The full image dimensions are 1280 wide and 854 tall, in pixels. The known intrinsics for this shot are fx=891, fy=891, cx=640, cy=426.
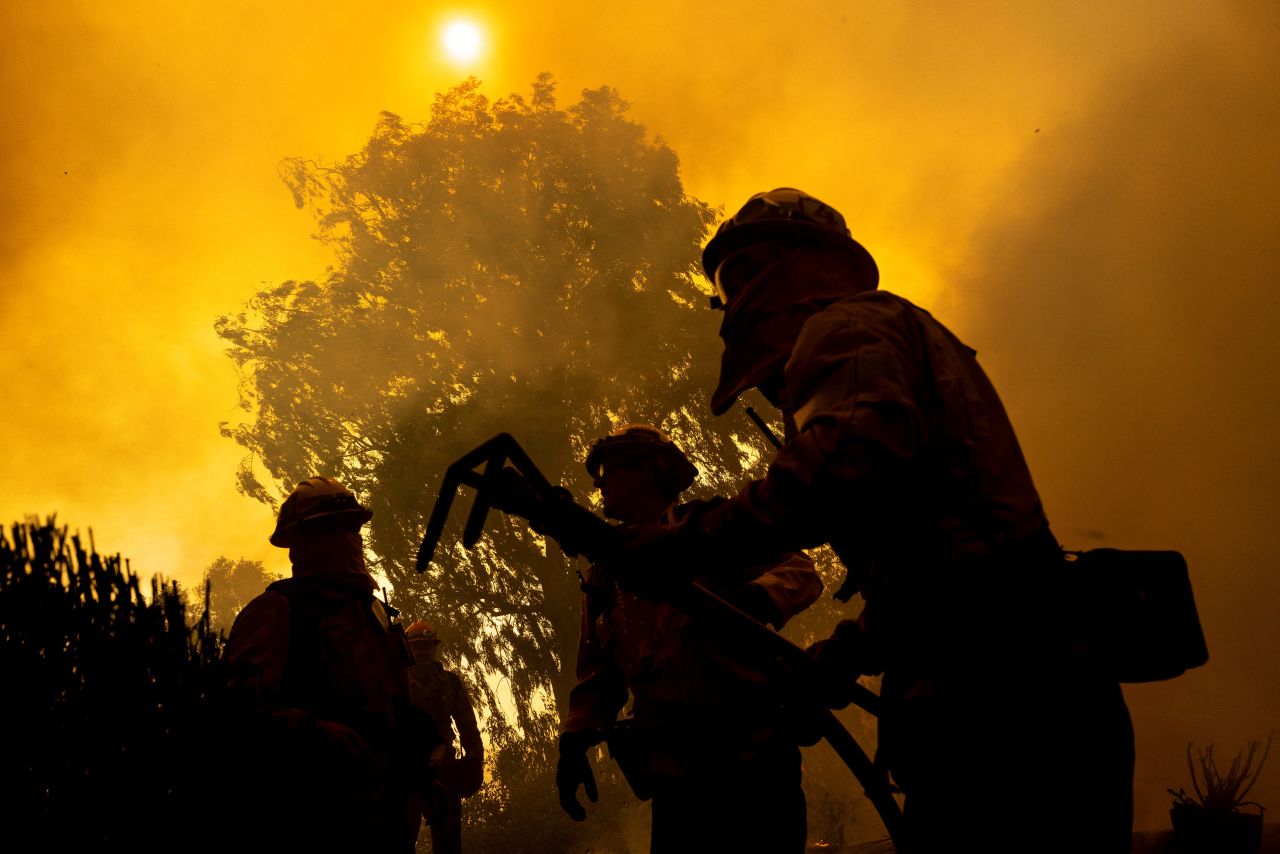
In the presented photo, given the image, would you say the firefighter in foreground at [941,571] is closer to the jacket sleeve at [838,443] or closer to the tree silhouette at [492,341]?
the jacket sleeve at [838,443]

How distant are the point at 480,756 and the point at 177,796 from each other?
23.4 feet

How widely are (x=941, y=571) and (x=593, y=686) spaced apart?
2689 millimetres

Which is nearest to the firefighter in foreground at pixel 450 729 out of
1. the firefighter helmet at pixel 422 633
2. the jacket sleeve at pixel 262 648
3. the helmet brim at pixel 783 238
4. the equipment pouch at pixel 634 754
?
the firefighter helmet at pixel 422 633

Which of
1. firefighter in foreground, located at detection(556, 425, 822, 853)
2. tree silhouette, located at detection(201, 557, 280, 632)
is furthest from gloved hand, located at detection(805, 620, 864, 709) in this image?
tree silhouette, located at detection(201, 557, 280, 632)

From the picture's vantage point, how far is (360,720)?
4059mm

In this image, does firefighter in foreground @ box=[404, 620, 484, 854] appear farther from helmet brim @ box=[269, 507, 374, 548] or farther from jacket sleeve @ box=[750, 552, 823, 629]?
jacket sleeve @ box=[750, 552, 823, 629]

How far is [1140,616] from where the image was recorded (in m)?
1.87

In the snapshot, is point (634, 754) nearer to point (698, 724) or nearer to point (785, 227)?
point (698, 724)

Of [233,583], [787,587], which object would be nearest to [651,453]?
[787,587]

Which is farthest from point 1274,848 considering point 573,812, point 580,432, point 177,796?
point 580,432

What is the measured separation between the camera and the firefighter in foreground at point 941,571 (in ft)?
5.97

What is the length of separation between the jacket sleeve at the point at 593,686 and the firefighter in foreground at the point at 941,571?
86.8 inches

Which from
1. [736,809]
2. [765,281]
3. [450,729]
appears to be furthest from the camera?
[450,729]

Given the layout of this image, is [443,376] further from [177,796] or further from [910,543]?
[910,543]
